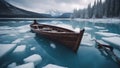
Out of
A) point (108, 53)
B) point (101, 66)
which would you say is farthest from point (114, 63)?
point (108, 53)

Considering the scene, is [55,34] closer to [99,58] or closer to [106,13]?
[99,58]

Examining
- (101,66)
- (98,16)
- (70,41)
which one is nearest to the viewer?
(101,66)

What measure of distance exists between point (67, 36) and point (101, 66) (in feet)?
9.09

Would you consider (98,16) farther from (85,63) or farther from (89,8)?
(85,63)

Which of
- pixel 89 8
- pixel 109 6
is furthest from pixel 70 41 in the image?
pixel 89 8

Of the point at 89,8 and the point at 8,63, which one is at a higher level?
the point at 89,8

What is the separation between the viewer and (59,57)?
6.13 meters

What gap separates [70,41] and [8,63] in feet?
11.7

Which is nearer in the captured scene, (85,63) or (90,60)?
(85,63)

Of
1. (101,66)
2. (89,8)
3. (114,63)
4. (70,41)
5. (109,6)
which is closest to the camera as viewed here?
(101,66)

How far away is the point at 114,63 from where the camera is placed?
5.32 metres

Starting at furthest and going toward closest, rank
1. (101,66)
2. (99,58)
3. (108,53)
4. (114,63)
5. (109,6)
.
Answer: (109,6) < (108,53) < (99,58) < (114,63) < (101,66)

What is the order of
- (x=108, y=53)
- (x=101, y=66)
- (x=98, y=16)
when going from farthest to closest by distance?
(x=98, y=16) < (x=108, y=53) < (x=101, y=66)

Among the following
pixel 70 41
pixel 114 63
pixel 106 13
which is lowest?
pixel 114 63
